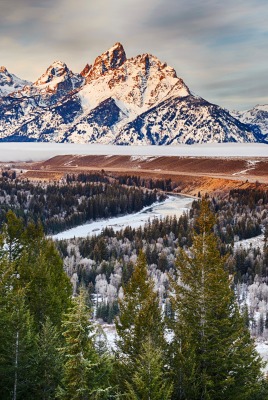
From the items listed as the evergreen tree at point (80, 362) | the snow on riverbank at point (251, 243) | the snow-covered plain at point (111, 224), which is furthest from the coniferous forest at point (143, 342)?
the snow-covered plain at point (111, 224)

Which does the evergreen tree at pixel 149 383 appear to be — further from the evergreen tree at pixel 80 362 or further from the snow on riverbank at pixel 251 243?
the snow on riverbank at pixel 251 243

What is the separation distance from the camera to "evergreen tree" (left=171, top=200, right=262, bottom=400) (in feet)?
80.9

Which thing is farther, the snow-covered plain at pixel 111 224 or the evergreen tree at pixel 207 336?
the snow-covered plain at pixel 111 224

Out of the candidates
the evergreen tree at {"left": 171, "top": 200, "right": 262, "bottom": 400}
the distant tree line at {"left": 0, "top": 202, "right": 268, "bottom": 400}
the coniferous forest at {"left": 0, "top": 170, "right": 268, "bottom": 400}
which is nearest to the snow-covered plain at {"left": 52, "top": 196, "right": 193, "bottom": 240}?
the coniferous forest at {"left": 0, "top": 170, "right": 268, "bottom": 400}

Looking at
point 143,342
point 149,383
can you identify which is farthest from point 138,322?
point 149,383

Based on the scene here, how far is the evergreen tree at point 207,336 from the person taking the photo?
24.7 meters

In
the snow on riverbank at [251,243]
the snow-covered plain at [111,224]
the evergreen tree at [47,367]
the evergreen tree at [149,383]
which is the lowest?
the snow-covered plain at [111,224]

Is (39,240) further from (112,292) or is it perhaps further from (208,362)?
(112,292)

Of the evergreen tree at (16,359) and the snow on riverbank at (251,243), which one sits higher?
the evergreen tree at (16,359)

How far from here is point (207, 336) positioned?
83.4 ft

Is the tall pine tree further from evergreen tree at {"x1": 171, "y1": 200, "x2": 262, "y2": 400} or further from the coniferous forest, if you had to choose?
evergreen tree at {"x1": 171, "y1": 200, "x2": 262, "y2": 400}

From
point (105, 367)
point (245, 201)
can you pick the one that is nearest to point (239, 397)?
point (105, 367)

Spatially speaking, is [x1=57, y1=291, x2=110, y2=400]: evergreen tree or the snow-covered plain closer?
[x1=57, y1=291, x2=110, y2=400]: evergreen tree

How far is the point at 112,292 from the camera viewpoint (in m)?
91.6
